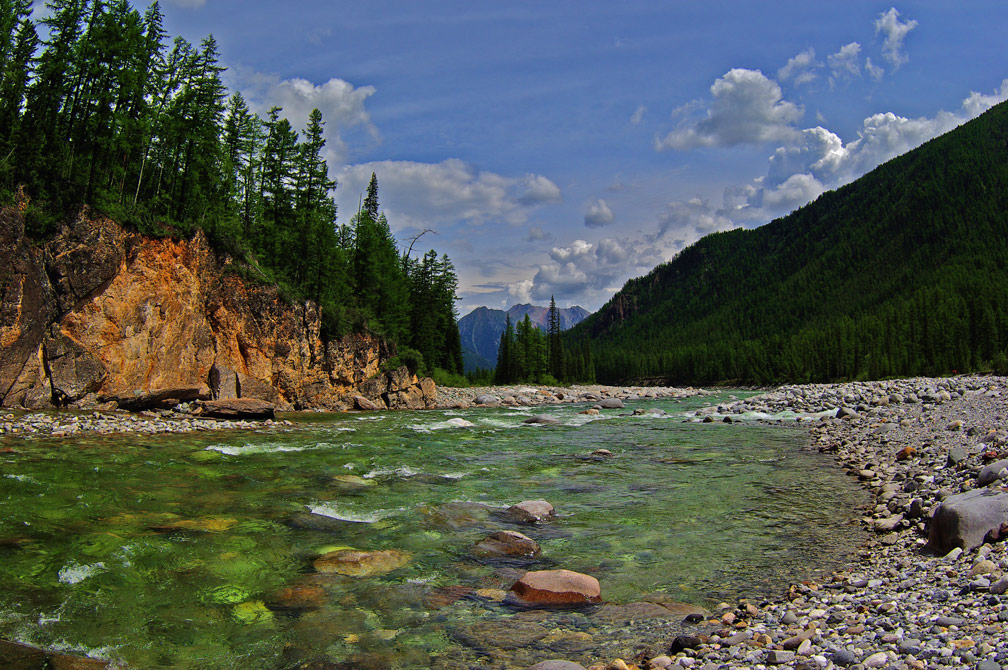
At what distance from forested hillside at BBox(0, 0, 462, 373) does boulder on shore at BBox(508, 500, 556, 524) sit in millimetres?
25418

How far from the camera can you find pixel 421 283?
69.8m

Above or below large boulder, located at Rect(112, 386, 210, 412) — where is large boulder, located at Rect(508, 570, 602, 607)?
below

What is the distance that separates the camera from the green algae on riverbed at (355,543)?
5371 millimetres

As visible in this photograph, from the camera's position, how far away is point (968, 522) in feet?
21.5

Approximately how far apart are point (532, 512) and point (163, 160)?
135 feet

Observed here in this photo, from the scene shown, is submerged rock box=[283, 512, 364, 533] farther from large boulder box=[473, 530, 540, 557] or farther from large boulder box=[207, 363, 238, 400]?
large boulder box=[207, 363, 238, 400]

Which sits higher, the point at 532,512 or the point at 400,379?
the point at 400,379

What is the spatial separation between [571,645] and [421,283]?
6644cm

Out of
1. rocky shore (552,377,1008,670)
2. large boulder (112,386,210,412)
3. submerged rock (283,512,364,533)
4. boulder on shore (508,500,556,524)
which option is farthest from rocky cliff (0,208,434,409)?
rocky shore (552,377,1008,670)

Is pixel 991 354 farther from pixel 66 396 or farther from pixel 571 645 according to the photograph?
pixel 66 396

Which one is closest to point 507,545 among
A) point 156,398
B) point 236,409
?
point 236,409

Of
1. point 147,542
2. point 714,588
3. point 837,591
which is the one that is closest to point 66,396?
point 147,542

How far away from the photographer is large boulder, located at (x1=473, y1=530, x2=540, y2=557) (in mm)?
8141

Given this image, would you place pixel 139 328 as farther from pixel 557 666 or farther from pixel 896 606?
pixel 896 606
